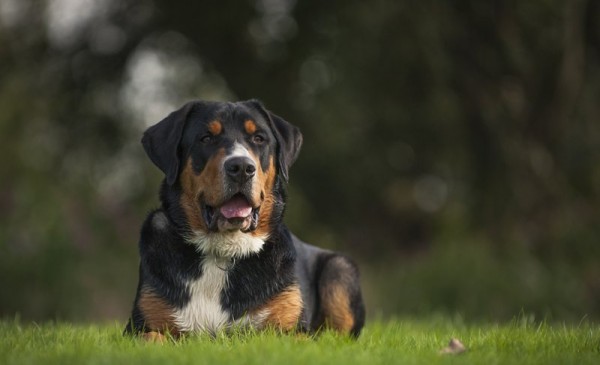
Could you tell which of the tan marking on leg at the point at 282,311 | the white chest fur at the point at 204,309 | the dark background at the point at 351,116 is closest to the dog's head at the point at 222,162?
the white chest fur at the point at 204,309

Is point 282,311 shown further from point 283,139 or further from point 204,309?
point 283,139

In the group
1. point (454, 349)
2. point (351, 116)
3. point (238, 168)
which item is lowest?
point (454, 349)

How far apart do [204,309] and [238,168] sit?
1.05 metres

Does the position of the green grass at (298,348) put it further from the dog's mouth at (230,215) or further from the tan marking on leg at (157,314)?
the dog's mouth at (230,215)

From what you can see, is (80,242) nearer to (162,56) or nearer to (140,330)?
(162,56)

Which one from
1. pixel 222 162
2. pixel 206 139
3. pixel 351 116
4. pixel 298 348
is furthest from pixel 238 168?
pixel 351 116

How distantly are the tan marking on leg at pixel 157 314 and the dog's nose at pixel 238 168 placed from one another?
1.03 meters

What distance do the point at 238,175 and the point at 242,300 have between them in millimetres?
937

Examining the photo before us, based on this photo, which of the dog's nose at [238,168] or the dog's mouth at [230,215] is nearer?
the dog's nose at [238,168]

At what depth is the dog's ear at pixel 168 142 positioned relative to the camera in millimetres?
6676

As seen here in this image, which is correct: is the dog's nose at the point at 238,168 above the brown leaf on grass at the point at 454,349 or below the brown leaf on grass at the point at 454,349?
above

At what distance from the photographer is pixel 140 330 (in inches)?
258

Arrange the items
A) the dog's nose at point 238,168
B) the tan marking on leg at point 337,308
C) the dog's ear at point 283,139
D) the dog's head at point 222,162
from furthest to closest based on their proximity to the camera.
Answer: the tan marking on leg at point 337,308 < the dog's ear at point 283,139 < the dog's head at point 222,162 < the dog's nose at point 238,168

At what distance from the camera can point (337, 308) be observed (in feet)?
25.6
